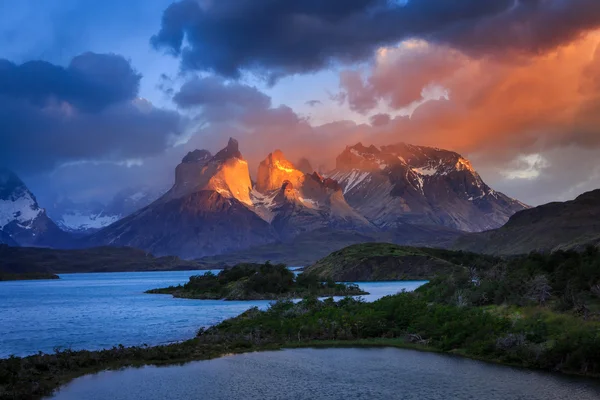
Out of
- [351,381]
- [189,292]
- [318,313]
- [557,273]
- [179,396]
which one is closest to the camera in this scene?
[179,396]

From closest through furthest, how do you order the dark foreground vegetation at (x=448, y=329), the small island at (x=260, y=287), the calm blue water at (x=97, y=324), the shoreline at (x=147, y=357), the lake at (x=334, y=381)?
the lake at (x=334, y=381) < the shoreline at (x=147, y=357) < the dark foreground vegetation at (x=448, y=329) < the calm blue water at (x=97, y=324) < the small island at (x=260, y=287)

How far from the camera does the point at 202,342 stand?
67375 millimetres

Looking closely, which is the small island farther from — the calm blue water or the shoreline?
the shoreline

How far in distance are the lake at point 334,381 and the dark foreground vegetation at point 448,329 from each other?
270 centimetres

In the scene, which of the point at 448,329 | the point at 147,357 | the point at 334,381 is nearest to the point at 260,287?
the point at 448,329

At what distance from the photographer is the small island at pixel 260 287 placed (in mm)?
155875

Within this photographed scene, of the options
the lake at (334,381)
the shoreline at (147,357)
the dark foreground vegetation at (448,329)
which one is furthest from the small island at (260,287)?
the lake at (334,381)

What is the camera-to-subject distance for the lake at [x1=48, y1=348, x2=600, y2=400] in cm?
4372

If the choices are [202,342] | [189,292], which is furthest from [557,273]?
[189,292]

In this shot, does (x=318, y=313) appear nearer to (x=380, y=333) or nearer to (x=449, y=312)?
(x=380, y=333)

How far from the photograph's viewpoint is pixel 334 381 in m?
48.5

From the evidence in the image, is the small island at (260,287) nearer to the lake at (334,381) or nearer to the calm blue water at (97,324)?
the calm blue water at (97,324)

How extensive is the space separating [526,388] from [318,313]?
126 feet

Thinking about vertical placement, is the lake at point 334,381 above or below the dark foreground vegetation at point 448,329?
below
